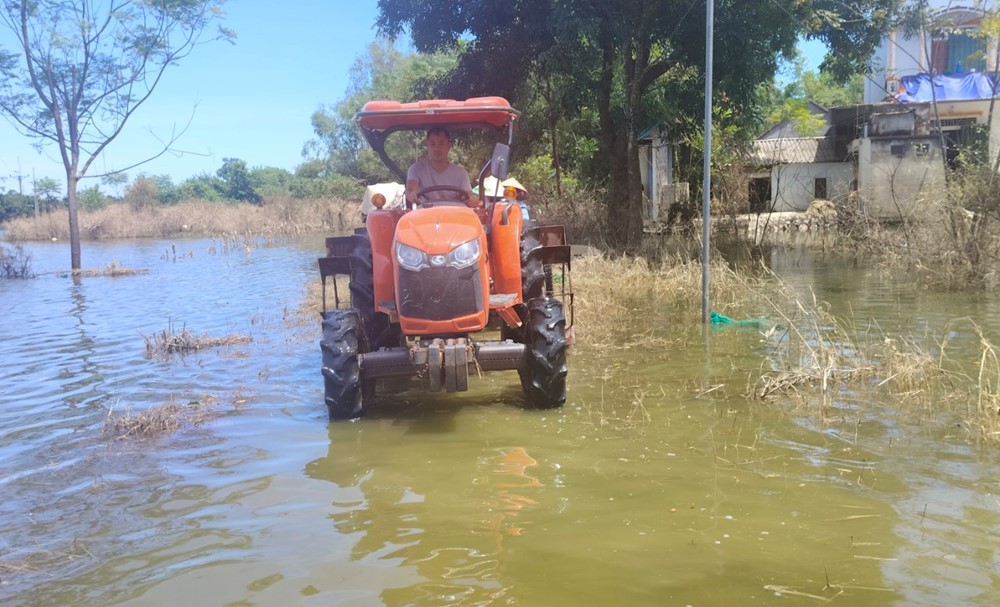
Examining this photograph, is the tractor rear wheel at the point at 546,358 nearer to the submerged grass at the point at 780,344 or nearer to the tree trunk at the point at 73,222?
the submerged grass at the point at 780,344

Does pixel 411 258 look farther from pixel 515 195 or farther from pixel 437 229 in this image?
pixel 515 195

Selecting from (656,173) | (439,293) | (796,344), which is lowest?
(796,344)

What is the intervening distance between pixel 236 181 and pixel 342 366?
55.5 metres

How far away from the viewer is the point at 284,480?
4758 millimetres

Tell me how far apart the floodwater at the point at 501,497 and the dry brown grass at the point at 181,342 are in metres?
1.24

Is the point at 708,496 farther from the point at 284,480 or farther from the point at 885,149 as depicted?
the point at 885,149

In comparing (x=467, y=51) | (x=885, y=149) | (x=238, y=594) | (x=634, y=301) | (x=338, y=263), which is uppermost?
(x=467, y=51)

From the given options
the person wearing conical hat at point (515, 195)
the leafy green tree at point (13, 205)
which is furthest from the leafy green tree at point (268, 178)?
the person wearing conical hat at point (515, 195)

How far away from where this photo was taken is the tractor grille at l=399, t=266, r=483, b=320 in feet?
17.7

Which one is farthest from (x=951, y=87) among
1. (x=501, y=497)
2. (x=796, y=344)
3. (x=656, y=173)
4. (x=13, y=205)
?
(x=13, y=205)

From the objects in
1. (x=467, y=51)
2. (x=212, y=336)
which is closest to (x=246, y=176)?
(x=467, y=51)

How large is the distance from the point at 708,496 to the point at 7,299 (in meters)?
15.5

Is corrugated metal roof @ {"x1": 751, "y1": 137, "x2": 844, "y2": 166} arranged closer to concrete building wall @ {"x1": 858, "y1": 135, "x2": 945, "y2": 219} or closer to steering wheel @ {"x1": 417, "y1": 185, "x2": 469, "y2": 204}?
concrete building wall @ {"x1": 858, "y1": 135, "x2": 945, "y2": 219}

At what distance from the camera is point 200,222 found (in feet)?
124
